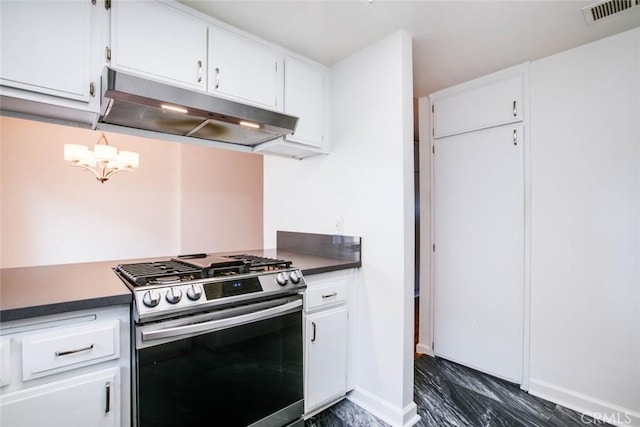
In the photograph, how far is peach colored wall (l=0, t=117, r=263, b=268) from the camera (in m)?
3.38

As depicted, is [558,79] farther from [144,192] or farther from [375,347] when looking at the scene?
[144,192]

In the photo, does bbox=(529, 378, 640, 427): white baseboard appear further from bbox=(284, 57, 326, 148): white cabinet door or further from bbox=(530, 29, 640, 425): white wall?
bbox=(284, 57, 326, 148): white cabinet door

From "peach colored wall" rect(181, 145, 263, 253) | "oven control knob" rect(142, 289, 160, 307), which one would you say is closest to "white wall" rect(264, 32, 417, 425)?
"oven control knob" rect(142, 289, 160, 307)

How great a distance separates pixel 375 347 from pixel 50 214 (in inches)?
152

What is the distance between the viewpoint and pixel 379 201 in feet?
6.51

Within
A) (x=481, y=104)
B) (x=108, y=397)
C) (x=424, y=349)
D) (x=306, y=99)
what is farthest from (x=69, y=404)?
(x=481, y=104)

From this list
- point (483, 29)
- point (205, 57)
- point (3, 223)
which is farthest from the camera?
point (3, 223)

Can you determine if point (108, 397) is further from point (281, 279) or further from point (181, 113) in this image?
point (181, 113)

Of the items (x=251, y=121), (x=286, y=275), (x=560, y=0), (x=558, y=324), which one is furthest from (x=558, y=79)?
(x=286, y=275)

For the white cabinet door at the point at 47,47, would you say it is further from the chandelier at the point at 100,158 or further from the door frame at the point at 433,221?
the door frame at the point at 433,221

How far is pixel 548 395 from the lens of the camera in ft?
6.86

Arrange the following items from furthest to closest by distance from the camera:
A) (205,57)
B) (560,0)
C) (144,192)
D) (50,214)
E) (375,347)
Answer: (144,192), (50,214), (375,347), (205,57), (560,0)

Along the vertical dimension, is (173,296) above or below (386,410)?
above

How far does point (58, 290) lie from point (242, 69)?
1.44m
